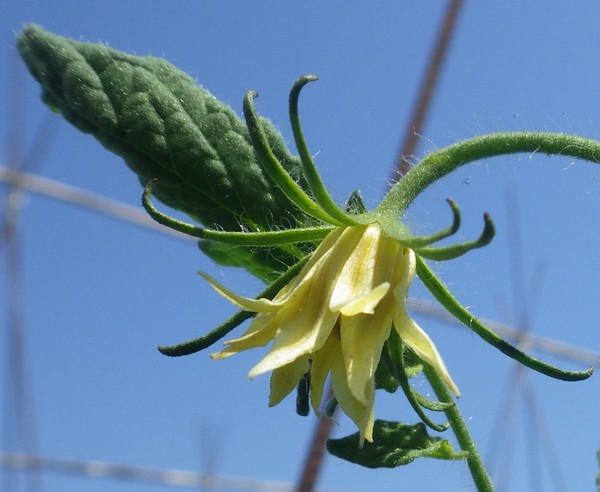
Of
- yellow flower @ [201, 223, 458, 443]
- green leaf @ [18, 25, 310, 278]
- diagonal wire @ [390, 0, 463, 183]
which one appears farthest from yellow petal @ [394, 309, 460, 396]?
diagonal wire @ [390, 0, 463, 183]

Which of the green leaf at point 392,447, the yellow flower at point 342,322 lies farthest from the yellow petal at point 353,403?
the green leaf at point 392,447

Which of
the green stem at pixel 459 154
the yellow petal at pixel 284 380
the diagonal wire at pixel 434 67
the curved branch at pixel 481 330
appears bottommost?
the yellow petal at pixel 284 380

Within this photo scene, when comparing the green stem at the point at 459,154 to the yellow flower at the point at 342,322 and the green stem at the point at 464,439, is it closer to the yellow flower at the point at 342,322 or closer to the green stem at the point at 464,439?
the yellow flower at the point at 342,322

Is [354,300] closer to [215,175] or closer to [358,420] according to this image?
[358,420]

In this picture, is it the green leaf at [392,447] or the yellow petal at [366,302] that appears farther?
the green leaf at [392,447]

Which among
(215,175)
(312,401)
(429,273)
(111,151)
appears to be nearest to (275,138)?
(215,175)

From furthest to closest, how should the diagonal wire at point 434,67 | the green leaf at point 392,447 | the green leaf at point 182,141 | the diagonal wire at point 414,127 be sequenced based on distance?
the diagonal wire at point 434,67
the diagonal wire at point 414,127
the green leaf at point 182,141
the green leaf at point 392,447

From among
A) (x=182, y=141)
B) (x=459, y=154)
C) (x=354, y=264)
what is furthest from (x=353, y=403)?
(x=182, y=141)

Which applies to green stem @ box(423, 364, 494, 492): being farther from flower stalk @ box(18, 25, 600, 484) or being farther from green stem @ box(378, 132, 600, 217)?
green stem @ box(378, 132, 600, 217)
